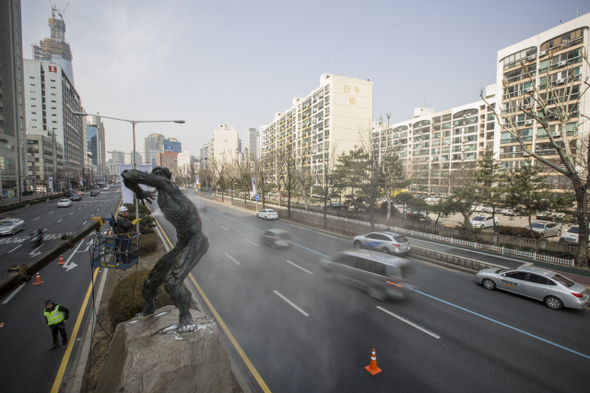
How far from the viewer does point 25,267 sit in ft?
9.99

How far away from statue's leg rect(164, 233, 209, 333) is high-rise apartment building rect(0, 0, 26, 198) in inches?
2645

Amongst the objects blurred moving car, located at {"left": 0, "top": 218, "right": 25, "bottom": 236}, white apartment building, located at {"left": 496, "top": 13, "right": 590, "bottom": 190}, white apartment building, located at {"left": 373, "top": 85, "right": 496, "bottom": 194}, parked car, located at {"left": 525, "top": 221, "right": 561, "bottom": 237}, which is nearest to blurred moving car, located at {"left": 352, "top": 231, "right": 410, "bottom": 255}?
parked car, located at {"left": 525, "top": 221, "right": 561, "bottom": 237}

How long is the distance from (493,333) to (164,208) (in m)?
9.73

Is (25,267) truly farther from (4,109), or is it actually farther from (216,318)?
(4,109)

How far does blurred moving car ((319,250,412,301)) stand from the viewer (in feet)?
31.6

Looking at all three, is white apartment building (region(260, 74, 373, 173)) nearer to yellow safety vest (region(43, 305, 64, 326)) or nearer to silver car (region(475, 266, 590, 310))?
silver car (region(475, 266, 590, 310))

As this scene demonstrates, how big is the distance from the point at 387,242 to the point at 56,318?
1550 cm

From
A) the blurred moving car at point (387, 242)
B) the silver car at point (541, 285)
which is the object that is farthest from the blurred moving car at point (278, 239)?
the silver car at point (541, 285)

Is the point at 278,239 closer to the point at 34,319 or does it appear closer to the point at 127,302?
the point at 127,302

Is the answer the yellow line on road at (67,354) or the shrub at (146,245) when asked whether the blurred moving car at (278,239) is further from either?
the yellow line on road at (67,354)

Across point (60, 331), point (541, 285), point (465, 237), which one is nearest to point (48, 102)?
point (60, 331)

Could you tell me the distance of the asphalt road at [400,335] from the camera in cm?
592

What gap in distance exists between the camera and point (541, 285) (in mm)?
9922

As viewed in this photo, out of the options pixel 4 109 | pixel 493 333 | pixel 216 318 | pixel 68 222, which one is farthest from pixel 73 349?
pixel 4 109
